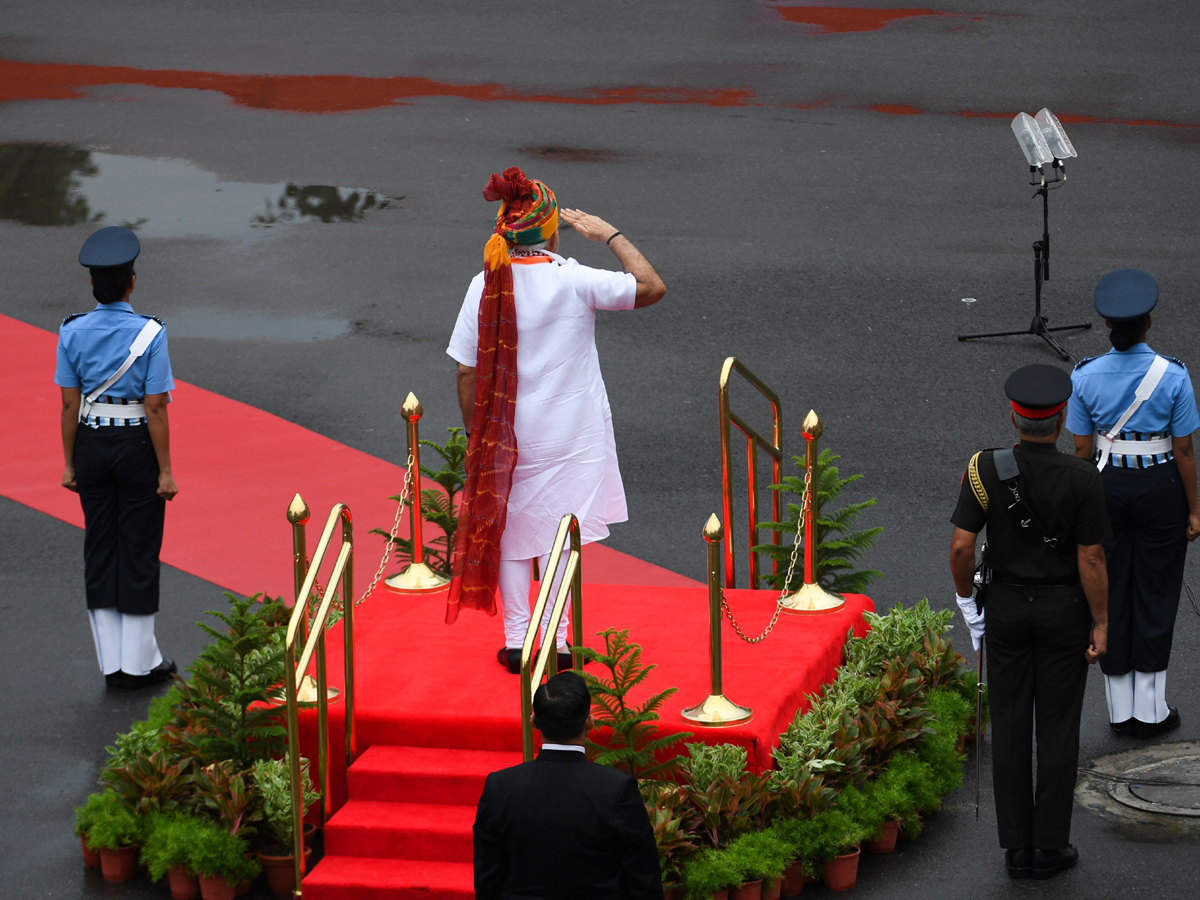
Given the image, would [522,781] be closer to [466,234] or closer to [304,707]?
[304,707]

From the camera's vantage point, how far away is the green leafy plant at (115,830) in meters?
5.84

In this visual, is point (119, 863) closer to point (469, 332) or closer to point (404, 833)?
point (404, 833)

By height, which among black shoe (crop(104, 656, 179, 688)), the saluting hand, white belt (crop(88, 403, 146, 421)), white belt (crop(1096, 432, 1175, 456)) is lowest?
black shoe (crop(104, 656, 179, 688))

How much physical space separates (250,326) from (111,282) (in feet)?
17.1

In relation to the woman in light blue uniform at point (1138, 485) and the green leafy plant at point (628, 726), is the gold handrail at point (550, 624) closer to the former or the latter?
the green leafy plant at point (628, 726)

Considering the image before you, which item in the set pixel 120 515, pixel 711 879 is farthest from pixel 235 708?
pixel 711 879

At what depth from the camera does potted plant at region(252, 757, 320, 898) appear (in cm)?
577

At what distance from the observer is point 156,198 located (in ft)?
49.3

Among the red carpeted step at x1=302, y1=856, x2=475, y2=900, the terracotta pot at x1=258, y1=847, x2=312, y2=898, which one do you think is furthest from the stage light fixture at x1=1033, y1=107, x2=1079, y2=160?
the terracotta pot at x1=258, y1=847, x2=312, y2=898

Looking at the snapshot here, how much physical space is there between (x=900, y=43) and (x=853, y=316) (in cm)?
858

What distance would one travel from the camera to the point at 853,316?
12414 millimetres

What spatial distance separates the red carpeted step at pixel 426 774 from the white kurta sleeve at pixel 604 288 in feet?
6.03

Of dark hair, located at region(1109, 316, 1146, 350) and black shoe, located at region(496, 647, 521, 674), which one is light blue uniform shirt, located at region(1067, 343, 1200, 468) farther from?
black shoe, located at region(496, 647, 521, 674)

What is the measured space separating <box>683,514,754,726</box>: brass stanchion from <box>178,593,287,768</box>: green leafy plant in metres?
1.65
